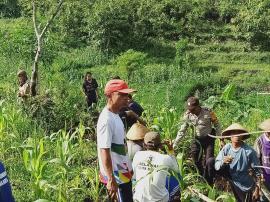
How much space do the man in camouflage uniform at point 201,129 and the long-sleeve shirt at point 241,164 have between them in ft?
2.52

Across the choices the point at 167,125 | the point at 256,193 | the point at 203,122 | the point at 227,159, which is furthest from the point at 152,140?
the point at 167,125

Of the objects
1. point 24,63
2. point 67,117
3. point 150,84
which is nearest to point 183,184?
point 67,117

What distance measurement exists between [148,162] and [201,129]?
6.48 feet

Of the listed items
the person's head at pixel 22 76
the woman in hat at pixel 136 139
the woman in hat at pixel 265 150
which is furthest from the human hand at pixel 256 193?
the person's head at pixel 22 76

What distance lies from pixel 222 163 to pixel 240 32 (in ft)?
45.8

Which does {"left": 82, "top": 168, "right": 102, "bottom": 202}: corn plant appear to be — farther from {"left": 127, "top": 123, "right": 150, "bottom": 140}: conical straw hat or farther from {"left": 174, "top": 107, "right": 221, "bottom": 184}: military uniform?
{"left": 174, "top": 107, "right": 221, "bottom": 184}: military uniform

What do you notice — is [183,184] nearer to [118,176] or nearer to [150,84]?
[118,176]

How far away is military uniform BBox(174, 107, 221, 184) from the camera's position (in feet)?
18.4

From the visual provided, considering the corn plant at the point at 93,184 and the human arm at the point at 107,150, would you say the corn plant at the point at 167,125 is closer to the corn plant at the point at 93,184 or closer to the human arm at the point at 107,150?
the corn plant at the point at 93,184

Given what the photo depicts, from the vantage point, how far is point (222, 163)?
15.0 ft

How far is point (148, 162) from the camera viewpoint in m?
3.78

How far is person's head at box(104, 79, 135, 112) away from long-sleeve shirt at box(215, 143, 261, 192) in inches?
A: 56.0

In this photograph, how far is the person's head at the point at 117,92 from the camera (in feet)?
11.5

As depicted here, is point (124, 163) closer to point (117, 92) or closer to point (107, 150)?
Answer: point (107, 150)
